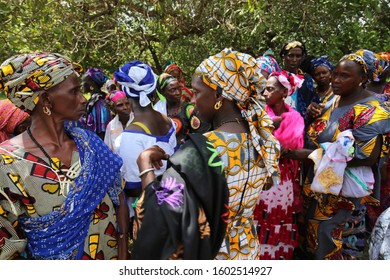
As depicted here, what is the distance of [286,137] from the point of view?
3521 millimetres

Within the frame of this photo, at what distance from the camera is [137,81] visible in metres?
3.38

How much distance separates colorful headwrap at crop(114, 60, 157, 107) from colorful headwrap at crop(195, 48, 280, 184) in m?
1.27

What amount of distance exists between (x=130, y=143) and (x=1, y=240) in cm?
133

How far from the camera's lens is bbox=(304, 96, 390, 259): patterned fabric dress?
3.23m

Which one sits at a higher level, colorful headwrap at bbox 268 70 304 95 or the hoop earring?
the hoop earring

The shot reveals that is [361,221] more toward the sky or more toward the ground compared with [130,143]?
more toward the ground

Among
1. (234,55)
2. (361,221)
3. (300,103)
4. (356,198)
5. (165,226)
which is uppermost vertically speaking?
(234,55)

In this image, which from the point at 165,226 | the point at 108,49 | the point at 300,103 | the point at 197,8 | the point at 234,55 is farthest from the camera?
the point at 108,49

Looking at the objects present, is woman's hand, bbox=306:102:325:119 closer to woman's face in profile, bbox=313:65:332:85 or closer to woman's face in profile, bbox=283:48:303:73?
woman's face in profile, bbox=313:65:332:85

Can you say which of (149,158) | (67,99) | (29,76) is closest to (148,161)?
(149,158)

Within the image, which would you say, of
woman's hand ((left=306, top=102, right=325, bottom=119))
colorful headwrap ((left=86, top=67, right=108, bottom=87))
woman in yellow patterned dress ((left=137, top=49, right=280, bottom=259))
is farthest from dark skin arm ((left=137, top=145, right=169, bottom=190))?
colorful headwrap ((left=86, top=67, right=108, bottom=87))

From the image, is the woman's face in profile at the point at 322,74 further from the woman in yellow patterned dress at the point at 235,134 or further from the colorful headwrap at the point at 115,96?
the woman in yellow patterned dress at the point at 235,134

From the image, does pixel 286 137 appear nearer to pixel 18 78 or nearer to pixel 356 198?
pixel 356 198
